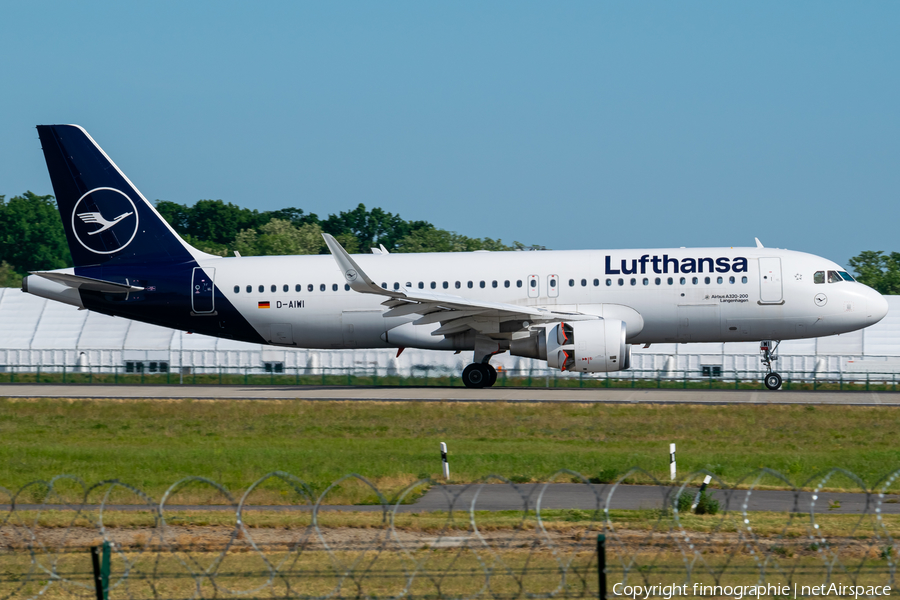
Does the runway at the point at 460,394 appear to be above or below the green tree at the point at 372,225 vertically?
below

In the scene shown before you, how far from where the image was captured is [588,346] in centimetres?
3528

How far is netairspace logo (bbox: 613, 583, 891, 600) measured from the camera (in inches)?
464

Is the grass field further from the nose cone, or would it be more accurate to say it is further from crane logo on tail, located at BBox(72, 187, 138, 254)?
crane logo on tail, located at BBox(72, 187, 138, 254)

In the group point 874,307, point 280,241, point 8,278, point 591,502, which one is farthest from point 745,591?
point 8,278

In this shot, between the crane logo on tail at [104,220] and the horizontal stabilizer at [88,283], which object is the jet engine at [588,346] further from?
the crane logo on tail at [104,220]

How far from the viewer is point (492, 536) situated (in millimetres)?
15422

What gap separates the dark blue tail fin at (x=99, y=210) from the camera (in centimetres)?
4112

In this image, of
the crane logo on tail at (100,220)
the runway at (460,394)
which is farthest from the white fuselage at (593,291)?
the crane logo on tail at (100,220)

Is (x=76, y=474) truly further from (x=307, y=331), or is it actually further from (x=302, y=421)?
(x=307, y=331)

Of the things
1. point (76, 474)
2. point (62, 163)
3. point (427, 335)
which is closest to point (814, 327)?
point (427, 335)

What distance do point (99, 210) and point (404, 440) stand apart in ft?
67.6

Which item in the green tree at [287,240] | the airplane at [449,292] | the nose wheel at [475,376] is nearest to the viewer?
the airplane at [449,292]

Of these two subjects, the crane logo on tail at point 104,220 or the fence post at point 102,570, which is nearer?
the fence post at point 102,570

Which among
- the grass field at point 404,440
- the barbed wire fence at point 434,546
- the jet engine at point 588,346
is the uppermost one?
the jet engine at point 588,346
